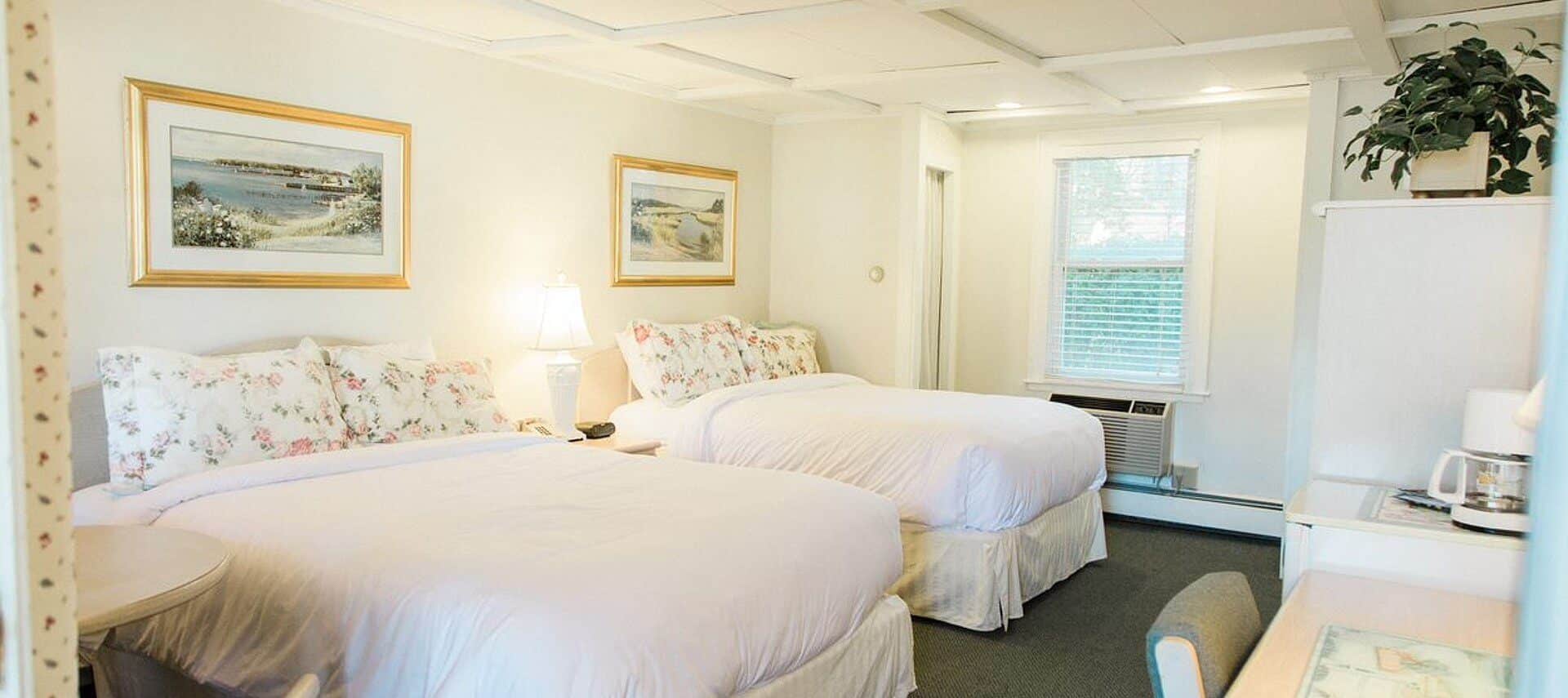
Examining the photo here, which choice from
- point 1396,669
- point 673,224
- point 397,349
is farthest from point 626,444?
point 1396,669

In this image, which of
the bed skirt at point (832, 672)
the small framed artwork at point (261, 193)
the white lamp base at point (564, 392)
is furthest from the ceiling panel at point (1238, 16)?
the small framed artwork at point (261, 193)

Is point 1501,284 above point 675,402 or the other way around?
above

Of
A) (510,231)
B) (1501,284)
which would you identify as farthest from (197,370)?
(1501,284)

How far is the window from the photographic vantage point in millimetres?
5664

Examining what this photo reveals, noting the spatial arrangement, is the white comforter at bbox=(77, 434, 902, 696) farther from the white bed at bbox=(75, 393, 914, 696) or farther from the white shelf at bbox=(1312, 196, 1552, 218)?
the white shelf at bbox=(1312, 196, 1552, 218)

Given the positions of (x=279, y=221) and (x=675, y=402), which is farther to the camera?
(x=675, y=402)

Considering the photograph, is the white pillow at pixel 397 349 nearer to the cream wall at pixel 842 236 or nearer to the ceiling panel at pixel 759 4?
the ceiling panel at pixel 759 4

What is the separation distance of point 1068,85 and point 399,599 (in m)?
3.92

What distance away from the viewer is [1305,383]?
4.43m

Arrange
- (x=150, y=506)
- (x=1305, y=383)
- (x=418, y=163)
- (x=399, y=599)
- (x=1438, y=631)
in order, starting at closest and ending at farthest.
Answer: (x=1438, y=631) → (x=399, y=599) → (x=150, y=506) → (x=418, y=163) → (x=1305, y=383)

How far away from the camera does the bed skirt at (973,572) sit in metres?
3.86

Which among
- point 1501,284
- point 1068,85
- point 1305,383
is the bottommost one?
point 1305,383

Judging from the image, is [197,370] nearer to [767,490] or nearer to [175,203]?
Answer: [175,203]

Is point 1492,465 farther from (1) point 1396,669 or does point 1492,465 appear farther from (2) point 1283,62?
(2) point 1283,62
